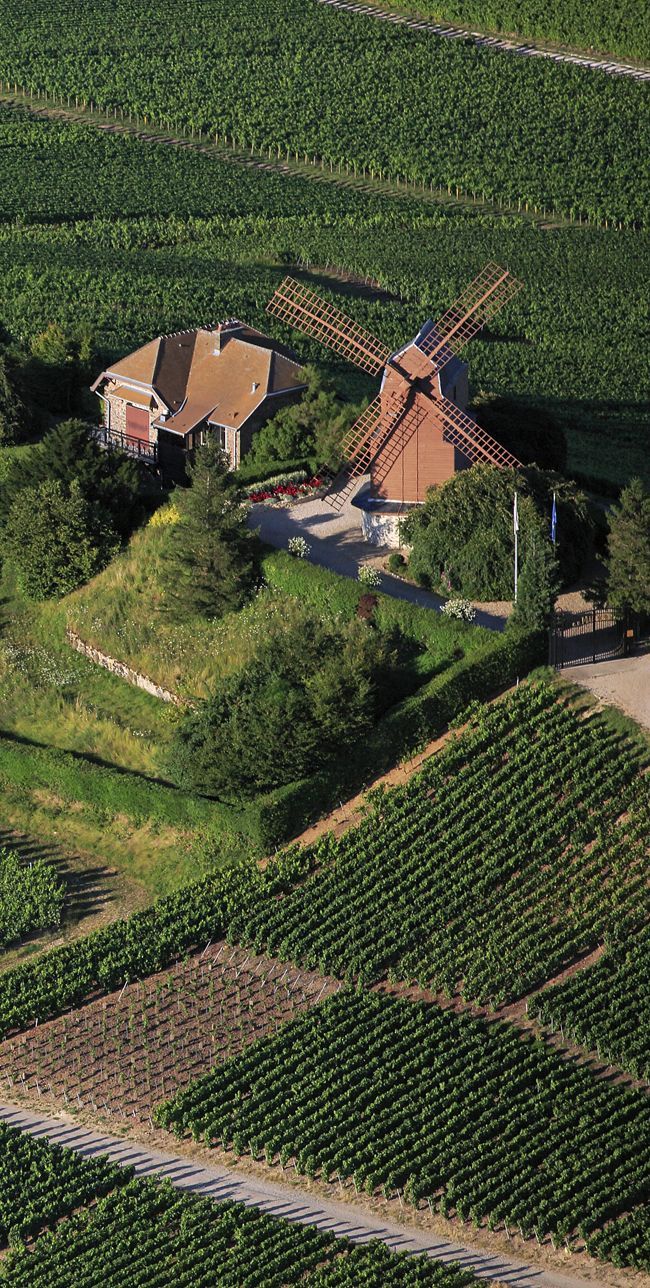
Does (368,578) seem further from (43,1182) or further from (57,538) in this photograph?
(43,1182)

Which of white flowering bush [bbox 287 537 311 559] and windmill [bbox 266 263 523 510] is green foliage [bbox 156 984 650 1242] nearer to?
white flowering bush [bbox 287 537 311 559]

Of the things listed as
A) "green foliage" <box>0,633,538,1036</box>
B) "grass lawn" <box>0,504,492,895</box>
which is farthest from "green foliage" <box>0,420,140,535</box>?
"green foliage" <box>0,633,538,1036</box>

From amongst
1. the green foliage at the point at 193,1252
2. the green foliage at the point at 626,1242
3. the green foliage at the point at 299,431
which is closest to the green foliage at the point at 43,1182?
the green foliage at the point at 193,1252

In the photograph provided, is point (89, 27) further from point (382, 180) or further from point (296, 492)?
point (296, 492)

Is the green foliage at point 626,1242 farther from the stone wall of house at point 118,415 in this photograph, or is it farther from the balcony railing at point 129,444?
the stone wall of house at point 118,415

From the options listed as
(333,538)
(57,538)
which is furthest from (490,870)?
(57,538)
